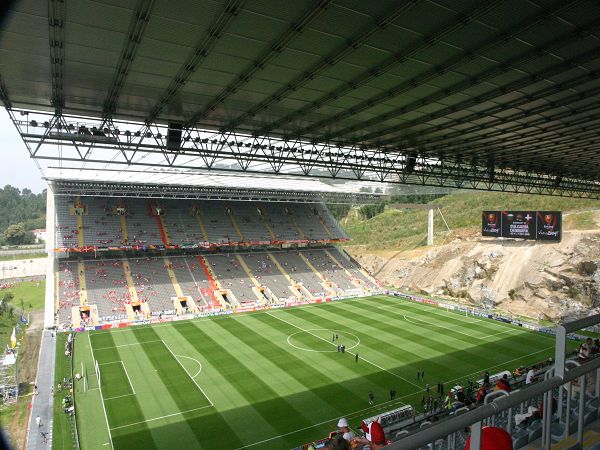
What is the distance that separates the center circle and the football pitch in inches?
2.8

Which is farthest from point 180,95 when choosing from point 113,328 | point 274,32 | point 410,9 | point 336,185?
point 336,185

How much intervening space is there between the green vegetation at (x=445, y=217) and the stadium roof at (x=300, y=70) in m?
42.6

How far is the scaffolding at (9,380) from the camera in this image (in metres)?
20.6

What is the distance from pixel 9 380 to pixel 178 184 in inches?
755

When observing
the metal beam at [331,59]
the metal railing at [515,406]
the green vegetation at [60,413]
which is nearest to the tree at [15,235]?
the green vegetation at [60,413]

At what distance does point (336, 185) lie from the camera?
45.3 m

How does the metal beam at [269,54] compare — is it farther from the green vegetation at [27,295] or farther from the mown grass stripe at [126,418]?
the green vegetation at [27,295]

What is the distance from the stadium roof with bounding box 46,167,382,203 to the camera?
33281 millimetres

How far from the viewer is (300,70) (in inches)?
428

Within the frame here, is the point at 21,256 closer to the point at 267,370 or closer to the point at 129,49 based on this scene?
the point at 267,370

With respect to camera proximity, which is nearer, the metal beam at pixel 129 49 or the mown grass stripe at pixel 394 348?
the metal beam at pixel 129 49

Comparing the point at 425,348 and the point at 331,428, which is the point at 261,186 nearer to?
the point at 425,348

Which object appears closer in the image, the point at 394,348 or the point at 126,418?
the point at 126,418

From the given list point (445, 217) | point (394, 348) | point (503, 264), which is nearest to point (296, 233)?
point (503, 264)
